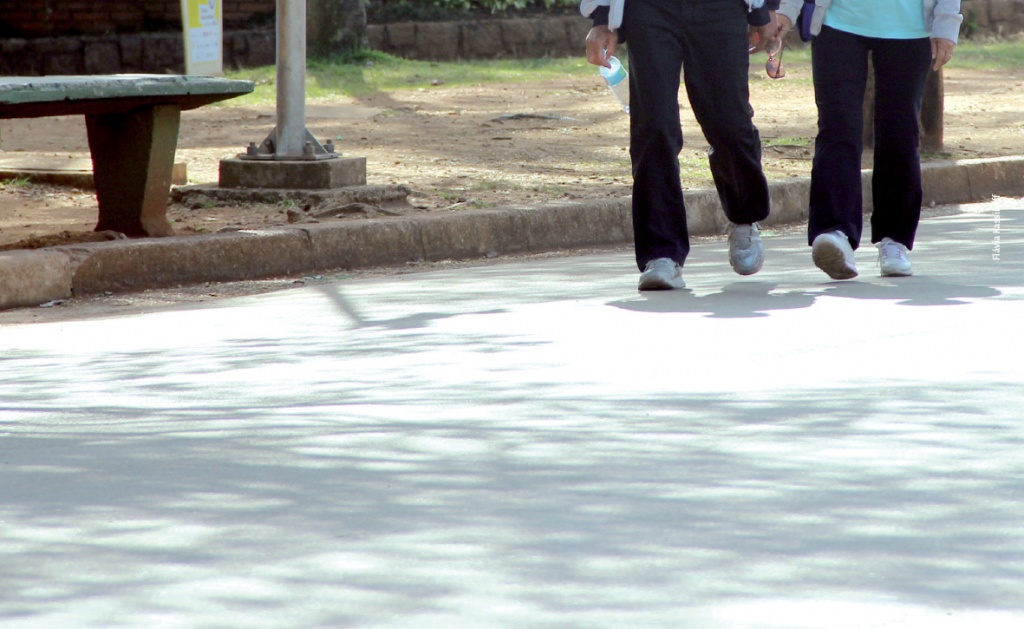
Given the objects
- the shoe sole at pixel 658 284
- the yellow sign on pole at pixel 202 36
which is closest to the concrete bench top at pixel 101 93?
the yellow sign on pole at pixel 202 36

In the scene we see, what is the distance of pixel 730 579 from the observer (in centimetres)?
253

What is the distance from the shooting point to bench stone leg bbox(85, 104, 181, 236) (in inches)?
273

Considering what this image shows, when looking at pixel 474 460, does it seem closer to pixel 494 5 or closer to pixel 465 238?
pixel 465 238

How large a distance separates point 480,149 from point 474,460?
6812mm

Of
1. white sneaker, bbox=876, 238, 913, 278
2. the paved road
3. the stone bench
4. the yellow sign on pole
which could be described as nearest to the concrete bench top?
the stone bench

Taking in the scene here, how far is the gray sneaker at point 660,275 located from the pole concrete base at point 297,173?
257 cm

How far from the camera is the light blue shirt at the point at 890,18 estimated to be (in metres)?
5.54

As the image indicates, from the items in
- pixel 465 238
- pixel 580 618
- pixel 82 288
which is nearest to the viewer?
pixel 580 618

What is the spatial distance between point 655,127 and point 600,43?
1.13ft

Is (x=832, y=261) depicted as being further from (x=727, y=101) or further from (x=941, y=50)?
(x=941, y=50)

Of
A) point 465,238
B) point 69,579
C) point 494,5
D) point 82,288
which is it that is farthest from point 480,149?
point 494,5

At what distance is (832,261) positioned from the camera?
5.66 m

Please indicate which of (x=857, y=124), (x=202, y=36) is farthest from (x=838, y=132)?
(x=202, y=36)

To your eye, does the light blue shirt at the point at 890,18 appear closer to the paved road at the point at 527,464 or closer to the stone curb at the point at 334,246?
the paved road at the point at 527,464
